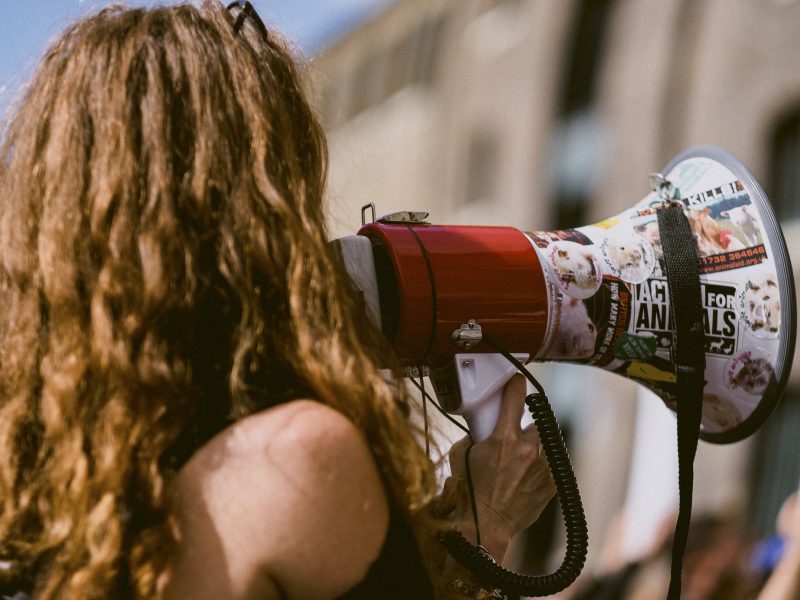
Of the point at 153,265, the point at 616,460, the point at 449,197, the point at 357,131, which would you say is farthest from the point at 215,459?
the point at 357,131

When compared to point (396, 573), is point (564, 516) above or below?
below

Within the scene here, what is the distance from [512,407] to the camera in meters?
1.53

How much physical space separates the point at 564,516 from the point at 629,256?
18.8 inches

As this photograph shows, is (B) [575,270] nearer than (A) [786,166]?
Yes

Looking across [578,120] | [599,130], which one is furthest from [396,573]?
[578,120]

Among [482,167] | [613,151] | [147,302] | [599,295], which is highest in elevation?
[147,302]

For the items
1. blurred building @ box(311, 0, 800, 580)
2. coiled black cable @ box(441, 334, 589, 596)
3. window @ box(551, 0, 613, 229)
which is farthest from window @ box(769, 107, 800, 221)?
coiled black cable @ box(441, 334, 589, 596)

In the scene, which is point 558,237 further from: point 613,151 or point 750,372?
point 613,151

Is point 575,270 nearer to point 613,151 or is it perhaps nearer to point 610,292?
point 610,292

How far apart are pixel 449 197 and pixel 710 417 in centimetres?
977

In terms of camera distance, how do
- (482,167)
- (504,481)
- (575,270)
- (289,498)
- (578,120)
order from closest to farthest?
(289,498) → (504,481) → (575,270) → (578,120) → (482,167)

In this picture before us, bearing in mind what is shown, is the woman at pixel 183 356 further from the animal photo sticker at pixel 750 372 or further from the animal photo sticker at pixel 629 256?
the animal photo sticker at pixel 750 372

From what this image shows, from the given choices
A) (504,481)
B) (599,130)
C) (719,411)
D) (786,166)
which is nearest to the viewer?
(504,481)

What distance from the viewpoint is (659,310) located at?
66.8 inches
